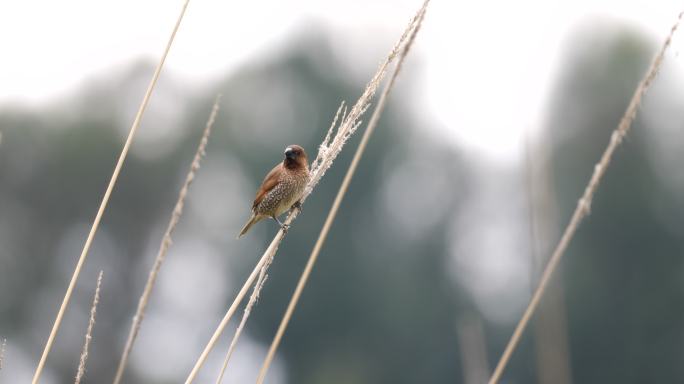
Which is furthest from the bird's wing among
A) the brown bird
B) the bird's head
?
the bird's head

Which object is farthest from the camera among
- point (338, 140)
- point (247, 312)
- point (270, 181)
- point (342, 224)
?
point (342, 224)

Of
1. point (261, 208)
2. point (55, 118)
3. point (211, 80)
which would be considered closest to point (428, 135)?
point (211, 80)

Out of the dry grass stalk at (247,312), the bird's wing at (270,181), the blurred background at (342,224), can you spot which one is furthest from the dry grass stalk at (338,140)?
the blurred background at (342,224)

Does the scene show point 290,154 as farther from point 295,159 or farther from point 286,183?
point 286,183

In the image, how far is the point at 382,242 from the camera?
4175 centimetres

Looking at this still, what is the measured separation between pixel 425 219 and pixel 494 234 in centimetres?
251

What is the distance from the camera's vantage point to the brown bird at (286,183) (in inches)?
269

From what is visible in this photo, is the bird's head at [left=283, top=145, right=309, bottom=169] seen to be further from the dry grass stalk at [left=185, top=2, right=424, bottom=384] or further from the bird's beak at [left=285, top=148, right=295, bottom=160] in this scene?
the dry grass stalk at [left=185, top=2, right=424, bottom=384]

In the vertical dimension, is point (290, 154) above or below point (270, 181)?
above

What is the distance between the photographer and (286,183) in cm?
692

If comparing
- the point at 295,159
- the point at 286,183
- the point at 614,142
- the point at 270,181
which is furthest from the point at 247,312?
the point at 270,181

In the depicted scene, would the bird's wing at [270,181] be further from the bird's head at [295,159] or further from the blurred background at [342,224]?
the blurred background at [342,224]

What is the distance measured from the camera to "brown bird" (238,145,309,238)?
683cm

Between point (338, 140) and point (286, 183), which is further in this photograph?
point (286, 183)
